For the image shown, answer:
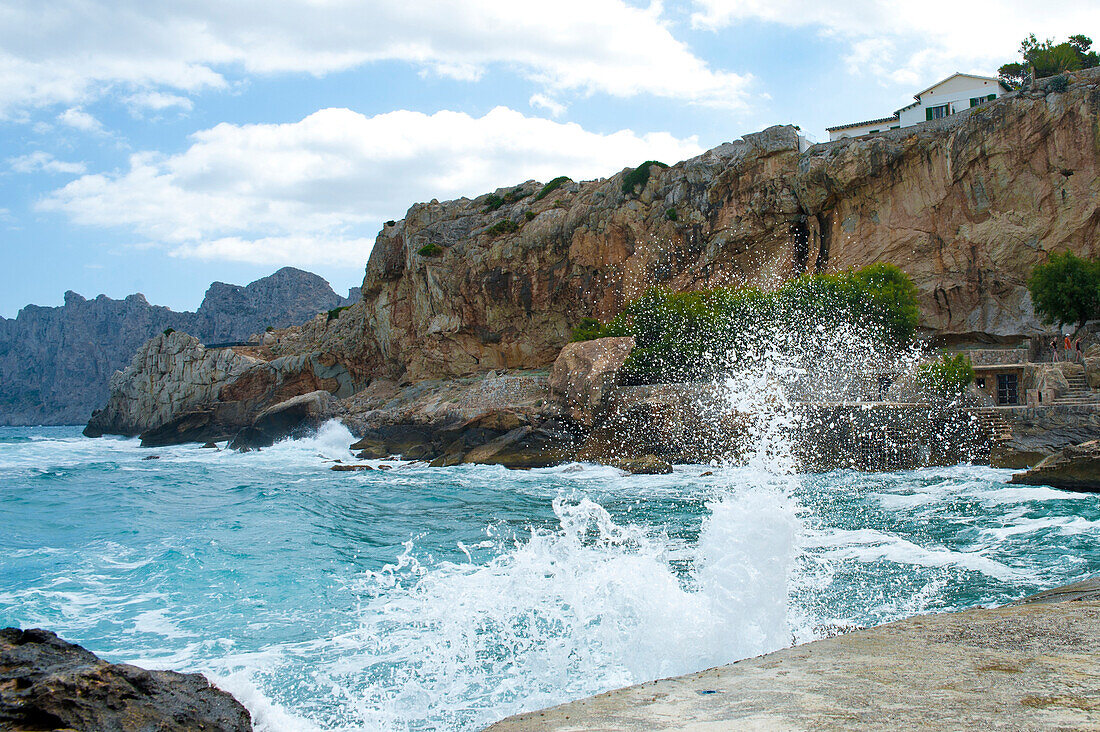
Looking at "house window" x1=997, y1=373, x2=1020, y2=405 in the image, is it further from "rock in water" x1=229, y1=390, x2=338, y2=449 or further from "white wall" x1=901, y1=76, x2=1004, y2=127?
"rock in water" x1=229, y1=390, x2=338, y2=449

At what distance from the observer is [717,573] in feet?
27.0

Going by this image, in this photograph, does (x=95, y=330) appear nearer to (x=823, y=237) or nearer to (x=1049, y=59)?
(x=823, y=237)

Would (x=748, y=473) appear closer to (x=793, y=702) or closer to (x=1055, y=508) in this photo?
(x=1055, y=508)

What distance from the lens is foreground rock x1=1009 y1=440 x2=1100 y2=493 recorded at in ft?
49.7

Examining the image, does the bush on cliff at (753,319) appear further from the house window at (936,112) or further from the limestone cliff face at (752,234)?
the house window at (936,112)

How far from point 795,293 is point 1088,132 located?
46.7 ft

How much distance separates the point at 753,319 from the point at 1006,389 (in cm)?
911

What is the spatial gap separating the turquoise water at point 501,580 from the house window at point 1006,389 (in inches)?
315

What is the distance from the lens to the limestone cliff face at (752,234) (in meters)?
31.9

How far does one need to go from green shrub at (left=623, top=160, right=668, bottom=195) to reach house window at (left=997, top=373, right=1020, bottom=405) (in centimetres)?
2287

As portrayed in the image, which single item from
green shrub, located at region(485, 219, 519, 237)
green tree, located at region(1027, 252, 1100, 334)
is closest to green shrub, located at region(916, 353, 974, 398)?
green tree, located at region(1027, 252, 1100, 334)

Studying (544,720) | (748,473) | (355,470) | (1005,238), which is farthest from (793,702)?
(1005,238)

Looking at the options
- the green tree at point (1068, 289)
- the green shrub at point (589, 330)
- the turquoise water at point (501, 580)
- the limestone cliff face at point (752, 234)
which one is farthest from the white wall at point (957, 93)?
the turquoise water at point (501, 580)

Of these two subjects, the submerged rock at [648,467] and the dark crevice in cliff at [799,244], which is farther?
the dark crevice in cliff at [799,244]
